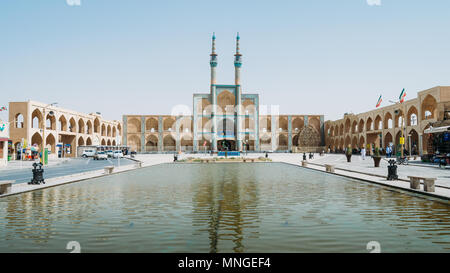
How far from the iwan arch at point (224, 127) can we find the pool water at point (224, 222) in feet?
208

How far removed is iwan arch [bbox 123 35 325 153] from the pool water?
208 ft

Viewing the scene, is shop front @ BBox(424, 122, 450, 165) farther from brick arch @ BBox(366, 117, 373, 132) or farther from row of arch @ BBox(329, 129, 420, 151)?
brick arch @ BBox(366, 117, 373, 132)

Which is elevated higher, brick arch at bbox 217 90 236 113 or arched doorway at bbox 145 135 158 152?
brick arch at bbox 217 90 236 113

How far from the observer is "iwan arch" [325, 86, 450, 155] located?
38.4 meters

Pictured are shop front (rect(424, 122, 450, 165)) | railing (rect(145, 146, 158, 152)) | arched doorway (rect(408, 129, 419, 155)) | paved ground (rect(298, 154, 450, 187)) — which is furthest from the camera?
railing (rect(145, 146, 158, 152))

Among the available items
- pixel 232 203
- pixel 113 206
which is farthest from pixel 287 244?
pixel 113 206

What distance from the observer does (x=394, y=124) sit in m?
52.5

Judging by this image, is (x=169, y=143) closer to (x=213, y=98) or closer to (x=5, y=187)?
(x=213, y=98)

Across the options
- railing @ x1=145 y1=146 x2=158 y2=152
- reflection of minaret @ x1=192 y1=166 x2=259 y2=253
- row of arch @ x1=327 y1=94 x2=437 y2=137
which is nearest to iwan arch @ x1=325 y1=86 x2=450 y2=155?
row of arch @ x1=327 y1=94 x2=437 y2=137

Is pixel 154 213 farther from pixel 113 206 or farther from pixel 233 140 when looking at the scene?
pixel 233 140

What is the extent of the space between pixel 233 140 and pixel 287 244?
236ft

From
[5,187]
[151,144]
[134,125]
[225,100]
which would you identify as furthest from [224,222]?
[151,144]
